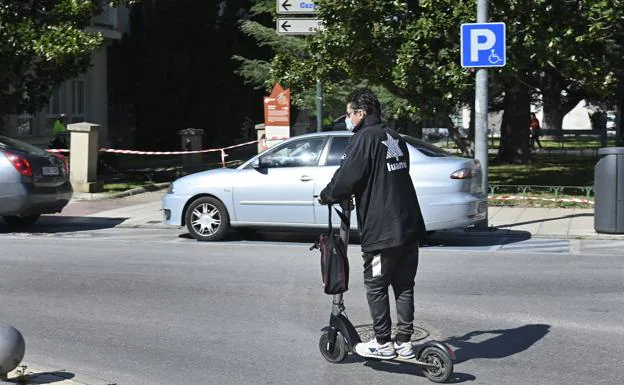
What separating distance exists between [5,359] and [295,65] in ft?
46.3

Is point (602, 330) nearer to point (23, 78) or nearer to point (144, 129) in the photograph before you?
point (23, 78)

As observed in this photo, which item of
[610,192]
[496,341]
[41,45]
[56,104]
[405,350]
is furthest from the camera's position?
[56,104]

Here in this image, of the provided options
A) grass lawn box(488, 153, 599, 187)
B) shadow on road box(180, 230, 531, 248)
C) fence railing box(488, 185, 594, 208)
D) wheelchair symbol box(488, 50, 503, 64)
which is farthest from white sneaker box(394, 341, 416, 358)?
grass lawn box(488, 153, 599, 187)

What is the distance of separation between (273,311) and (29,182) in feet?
22.5

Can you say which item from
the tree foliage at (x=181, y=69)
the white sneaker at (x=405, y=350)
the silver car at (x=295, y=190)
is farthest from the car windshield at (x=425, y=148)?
the tree foliage at (x=181, y=69)

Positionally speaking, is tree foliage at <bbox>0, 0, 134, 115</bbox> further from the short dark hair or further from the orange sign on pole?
the short dark hair

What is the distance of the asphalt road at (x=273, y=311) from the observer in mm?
6773

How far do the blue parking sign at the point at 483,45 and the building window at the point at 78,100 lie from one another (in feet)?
65.5

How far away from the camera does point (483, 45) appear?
14180 millimetres

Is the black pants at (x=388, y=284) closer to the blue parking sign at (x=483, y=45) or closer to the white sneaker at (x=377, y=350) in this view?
the white sneaker at (x=377, y=350)

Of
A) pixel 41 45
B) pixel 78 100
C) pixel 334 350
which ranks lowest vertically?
pixel 334 350

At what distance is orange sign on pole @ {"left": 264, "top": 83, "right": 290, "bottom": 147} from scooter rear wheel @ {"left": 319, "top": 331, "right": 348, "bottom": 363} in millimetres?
12868

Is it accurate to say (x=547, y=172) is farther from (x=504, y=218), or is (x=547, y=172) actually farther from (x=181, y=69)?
(x=181, y=69)

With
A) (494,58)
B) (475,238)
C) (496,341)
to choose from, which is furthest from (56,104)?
(496,341)
